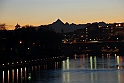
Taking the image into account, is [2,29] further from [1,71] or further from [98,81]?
[98,81]

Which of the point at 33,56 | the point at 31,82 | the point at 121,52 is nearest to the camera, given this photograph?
the point at 31,82

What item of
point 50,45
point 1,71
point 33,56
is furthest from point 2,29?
point 1,71

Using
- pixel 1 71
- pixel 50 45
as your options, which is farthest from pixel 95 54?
pixel 1 71

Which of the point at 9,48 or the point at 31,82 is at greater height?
the point at 9,48

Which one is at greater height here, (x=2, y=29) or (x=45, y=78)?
(x=2, y=29)

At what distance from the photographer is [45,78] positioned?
2781 cm

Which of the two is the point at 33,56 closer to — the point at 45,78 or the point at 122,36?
the point at 45,78

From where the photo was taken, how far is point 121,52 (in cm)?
7375

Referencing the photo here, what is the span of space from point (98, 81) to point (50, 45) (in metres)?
27.7

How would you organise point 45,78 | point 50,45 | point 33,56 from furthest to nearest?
point 50,45 < point 33,56 < point 45,78

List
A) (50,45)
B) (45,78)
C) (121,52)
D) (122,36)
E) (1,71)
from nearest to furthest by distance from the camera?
(45,78), (1,71), (50,45), (121,52), (122,36)

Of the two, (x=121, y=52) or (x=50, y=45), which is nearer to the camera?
(x=50, y=45)

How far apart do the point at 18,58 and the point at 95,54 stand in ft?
121

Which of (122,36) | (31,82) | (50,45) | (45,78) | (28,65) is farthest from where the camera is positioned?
(122,36)
